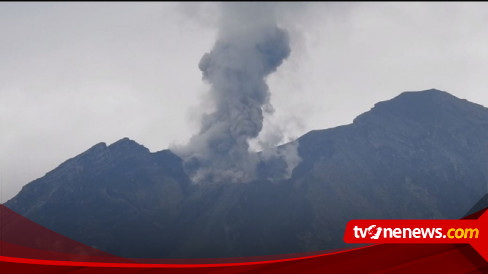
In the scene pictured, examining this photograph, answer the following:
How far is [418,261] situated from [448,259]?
0.55m

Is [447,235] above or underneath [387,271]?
above

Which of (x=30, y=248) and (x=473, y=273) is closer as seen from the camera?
(x=473, y=273)

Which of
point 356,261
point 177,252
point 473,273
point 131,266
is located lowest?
point 473,273

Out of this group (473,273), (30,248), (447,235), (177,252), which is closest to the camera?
(473,273)

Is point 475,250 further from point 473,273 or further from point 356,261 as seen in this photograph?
point 356,261

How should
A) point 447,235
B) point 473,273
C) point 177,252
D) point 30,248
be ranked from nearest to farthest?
point 473,273
point 447,235
point 30,248
point 177,252

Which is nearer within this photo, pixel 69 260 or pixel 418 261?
pixel 418 261

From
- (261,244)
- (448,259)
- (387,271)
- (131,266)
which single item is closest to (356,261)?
(387,271)

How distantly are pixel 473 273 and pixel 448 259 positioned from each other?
468mm

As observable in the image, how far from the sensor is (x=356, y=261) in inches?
306

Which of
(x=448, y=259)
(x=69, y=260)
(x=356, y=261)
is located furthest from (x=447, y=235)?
(x=69, y=260)

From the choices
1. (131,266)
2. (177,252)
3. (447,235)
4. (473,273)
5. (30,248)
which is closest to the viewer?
(473,273)

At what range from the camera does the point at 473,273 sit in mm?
6828

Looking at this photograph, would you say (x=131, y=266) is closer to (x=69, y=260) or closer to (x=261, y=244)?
(x=69, y=260)
